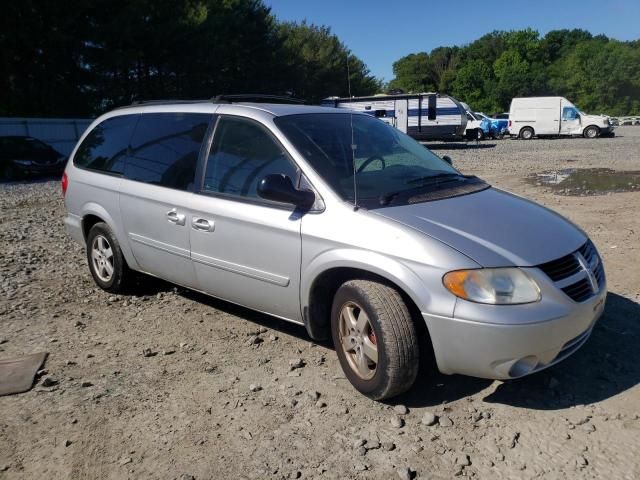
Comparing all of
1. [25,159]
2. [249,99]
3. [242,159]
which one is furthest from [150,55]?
[242,159]

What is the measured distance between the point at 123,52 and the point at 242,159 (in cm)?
2641

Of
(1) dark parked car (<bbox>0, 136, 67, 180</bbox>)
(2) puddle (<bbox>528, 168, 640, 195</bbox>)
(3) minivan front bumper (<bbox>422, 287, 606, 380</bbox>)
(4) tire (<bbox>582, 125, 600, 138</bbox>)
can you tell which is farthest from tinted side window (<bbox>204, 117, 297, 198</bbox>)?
(4) tire (<bbox>582, 125, 600, 138</bbox>)

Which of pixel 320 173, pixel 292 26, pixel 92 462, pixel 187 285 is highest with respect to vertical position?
pixel 292 26

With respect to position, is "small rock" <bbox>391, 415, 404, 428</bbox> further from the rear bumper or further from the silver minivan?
the rear bumper

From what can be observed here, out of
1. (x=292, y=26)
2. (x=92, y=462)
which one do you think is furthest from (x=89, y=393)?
(x=292, y=26)

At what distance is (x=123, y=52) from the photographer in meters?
27.1

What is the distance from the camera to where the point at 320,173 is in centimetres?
356

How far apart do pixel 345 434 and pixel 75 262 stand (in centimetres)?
485

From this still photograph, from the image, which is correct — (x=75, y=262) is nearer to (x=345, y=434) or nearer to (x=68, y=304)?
(x=68, y=304)

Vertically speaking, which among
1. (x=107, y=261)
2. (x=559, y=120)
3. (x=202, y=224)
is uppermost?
(x=202, y=224)

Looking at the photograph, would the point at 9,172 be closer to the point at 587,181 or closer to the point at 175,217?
the point at 175,217

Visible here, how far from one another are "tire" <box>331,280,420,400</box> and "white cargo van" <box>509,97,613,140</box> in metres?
32.0

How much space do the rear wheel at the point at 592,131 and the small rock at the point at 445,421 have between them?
32502 mm

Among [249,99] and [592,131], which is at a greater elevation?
[249,99]
